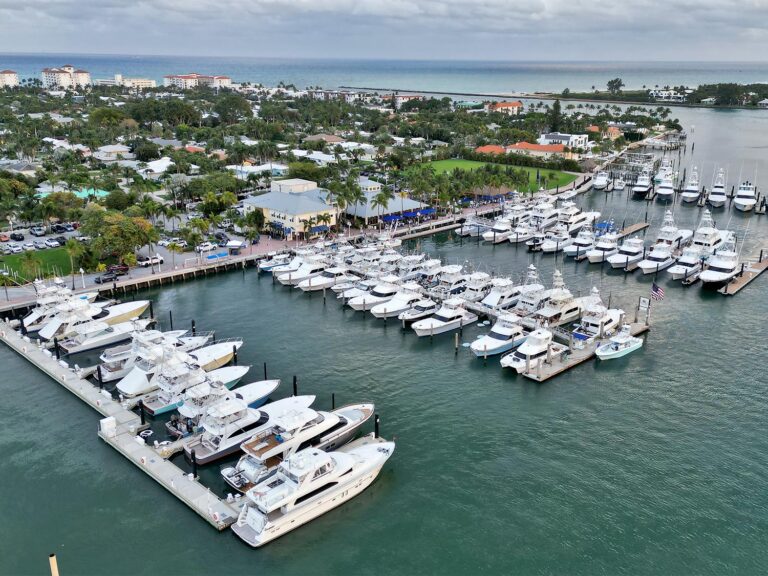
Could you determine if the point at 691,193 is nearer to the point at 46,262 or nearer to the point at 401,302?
the point at 401,302

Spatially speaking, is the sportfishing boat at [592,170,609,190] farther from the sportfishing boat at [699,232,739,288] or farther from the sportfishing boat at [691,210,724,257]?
the sportfishing boat at [699,232,739,288]

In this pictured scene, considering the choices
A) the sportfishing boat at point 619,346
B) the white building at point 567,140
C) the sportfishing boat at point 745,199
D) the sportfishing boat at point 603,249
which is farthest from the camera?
the white building at point 567,140

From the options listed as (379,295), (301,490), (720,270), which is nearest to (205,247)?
(379,295)

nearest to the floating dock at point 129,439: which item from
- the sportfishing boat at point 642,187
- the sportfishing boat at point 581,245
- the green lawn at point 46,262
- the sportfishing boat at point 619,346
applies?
the green lawn at point 46,262

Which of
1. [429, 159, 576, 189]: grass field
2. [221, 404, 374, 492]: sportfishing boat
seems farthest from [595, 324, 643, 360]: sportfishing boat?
[429, 159, 576, 189]: grass field

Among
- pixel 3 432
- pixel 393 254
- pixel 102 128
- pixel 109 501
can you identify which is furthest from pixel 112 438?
pixel 102 128

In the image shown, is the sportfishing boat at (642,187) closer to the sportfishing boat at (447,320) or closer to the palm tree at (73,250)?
the sportfishing boat at (447,320)

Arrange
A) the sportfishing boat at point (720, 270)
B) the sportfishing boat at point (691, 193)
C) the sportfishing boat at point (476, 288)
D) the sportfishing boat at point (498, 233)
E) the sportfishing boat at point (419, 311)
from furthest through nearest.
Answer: the sportfishing boat at point (691, 193) → the sportfishing boat at point (498, 233) → the sportfishing boat at point (720, 270) → the sportfishing boat at point (476, 288) → the sportfishing boat at point (419, 311)
